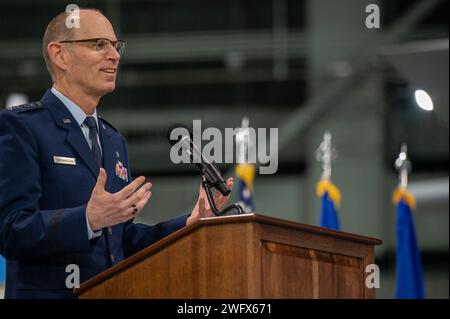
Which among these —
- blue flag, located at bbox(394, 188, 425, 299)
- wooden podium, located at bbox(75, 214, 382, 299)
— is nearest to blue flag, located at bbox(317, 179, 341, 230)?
blue flag, located at bbox(394, 188, 425, 299)

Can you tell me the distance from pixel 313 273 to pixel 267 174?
10161 mm

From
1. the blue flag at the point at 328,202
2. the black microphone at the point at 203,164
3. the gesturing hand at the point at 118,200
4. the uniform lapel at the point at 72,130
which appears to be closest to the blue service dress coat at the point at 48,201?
the uniform lapel at the point at 72,130

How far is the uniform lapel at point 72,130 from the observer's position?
3209 mm

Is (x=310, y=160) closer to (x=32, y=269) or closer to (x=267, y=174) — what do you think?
(x=267, y=174)

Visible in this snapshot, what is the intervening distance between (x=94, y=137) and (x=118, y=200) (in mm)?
582

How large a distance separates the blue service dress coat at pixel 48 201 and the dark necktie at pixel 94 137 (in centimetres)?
3

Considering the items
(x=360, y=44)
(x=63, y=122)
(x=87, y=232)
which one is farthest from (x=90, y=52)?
(x=360, y=44)

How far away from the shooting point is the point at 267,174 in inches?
510

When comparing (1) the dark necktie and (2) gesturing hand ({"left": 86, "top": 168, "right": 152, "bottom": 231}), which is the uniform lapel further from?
(2) gesturing hand ({"left": 86, "top": 168, "right": 152, "bottom": 231})

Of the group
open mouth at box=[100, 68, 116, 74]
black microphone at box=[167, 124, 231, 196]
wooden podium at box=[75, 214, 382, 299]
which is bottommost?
wooden podium at box=[75, 214, 382, 299]

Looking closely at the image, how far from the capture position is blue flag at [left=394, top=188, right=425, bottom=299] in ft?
26.8

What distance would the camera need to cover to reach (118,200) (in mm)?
2785

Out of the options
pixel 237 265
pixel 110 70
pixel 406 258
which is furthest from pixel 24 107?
pixel 406 258

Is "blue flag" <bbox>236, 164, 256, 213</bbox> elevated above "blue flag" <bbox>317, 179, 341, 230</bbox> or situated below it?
above
